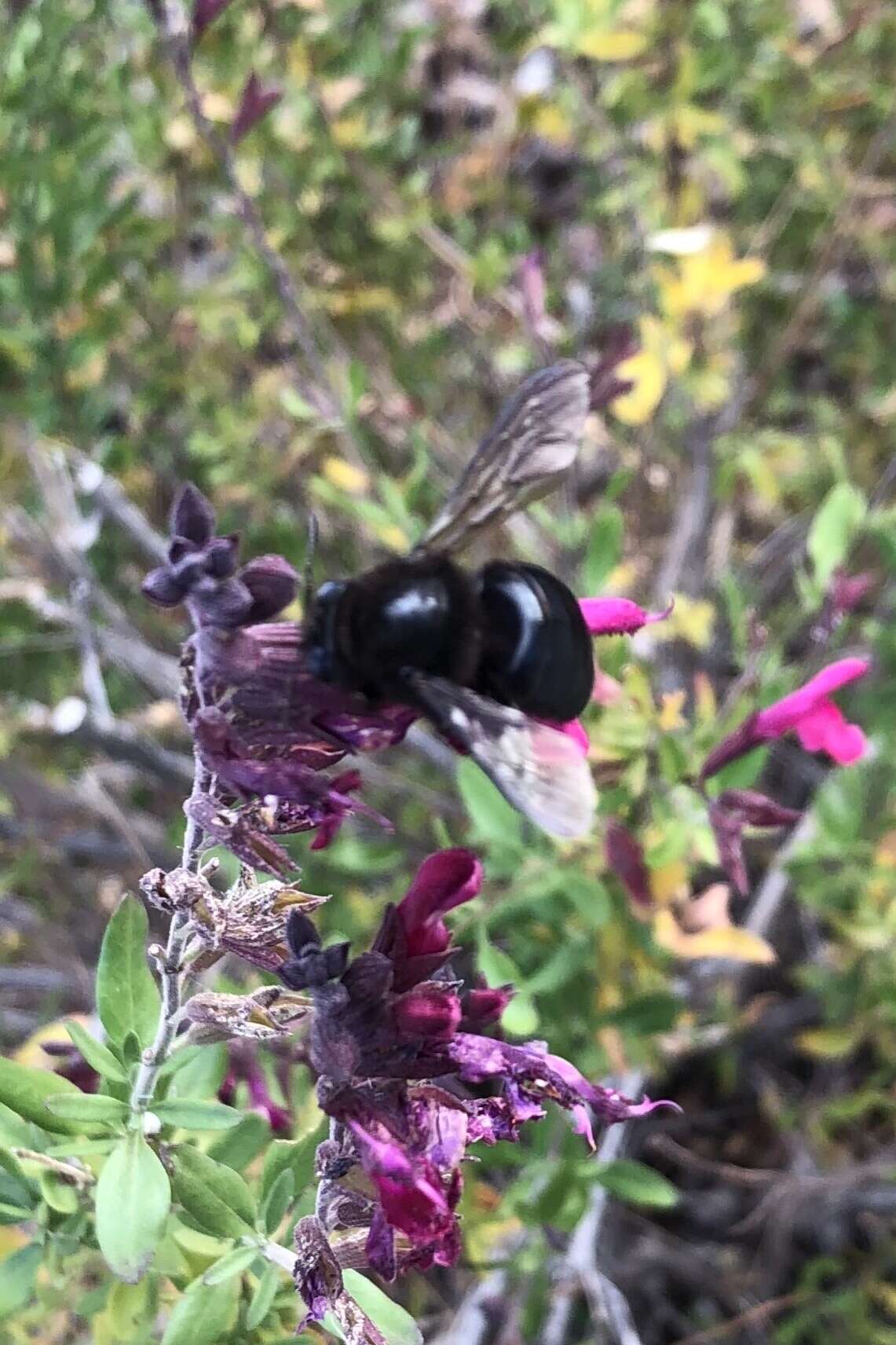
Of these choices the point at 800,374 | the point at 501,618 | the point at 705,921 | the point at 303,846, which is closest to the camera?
the point at 501,618

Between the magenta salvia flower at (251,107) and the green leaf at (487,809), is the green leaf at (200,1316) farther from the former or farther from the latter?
the magenta salvia flower at (251,107)

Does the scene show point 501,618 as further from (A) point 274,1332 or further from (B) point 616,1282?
(B) point 616,1282

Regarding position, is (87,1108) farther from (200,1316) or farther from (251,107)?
(251,107)

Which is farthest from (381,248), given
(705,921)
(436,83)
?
(705,921)

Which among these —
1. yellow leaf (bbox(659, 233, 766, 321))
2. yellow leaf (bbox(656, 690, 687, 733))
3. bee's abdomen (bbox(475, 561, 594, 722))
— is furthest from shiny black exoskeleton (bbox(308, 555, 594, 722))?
yellow leaf (bbox(659, 233, 766, 321))

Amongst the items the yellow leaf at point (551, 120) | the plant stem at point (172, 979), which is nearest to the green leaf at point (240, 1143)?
the plant stem at point (172, 979)

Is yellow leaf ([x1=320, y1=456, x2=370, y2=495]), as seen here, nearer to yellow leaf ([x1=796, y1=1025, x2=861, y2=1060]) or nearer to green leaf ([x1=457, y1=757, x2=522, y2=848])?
green leaf ([x1=457, y1=757, x2=522, y2=848])
